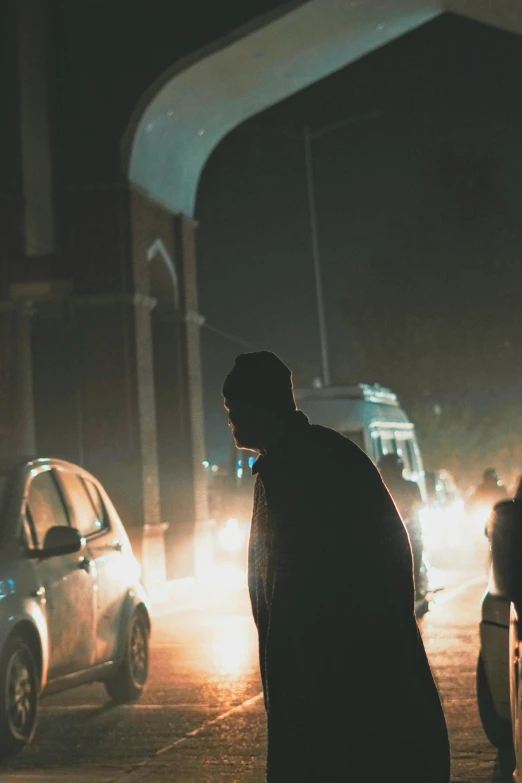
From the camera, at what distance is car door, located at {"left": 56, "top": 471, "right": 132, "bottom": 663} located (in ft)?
35.0

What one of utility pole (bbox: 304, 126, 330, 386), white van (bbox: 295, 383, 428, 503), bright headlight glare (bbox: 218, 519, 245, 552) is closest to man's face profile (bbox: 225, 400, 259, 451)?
white van (bbox: 295, 383, 428, 503)

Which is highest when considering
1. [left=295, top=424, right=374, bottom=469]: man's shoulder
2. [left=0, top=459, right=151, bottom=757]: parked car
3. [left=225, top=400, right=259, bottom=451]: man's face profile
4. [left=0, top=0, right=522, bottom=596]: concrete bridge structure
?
[left=0, top=0, right=522, bottom=596]: concrete bridge structure

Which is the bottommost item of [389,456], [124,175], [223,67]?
[389,456]

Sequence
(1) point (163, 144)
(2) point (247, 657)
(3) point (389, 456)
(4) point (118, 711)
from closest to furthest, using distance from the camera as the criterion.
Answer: (4) point (118, 711) < (2) point (247, 657) < (3) point (389, 456) < (1) point (163, 144)

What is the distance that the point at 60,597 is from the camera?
9.80 m

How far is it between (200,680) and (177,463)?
13.9 meters

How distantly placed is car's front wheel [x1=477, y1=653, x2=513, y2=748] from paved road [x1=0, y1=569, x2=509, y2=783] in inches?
6.5

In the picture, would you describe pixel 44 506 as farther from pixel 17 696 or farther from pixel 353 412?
pixel 353 412

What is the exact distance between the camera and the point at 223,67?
76.8 feet

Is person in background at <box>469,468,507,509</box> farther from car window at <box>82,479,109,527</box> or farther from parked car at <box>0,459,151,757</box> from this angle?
car window at <box>82,479,109,527</box>

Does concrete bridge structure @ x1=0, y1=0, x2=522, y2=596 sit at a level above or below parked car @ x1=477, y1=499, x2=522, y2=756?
above

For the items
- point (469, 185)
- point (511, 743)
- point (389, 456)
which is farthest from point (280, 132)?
point (511, 743)

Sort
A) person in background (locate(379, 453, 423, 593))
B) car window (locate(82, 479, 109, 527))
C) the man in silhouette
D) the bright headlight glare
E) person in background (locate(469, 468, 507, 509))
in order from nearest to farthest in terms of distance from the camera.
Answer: the man in silhouette, car window (locate(82, 479, 109, 527)), person in background (locate(379, 453, 423, 593)), the bright headlight glare, person in background (locate(469, 468, 507, 509))

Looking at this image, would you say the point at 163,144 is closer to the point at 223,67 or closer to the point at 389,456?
the point at 223,67
